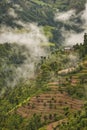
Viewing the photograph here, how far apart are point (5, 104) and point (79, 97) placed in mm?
40034

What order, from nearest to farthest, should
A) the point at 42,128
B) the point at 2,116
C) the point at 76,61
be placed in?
1. the point at 42,128
2. the point at 2,116
3. the point at 76,61

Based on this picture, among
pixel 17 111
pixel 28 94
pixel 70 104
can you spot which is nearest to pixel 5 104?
pixel 28 94

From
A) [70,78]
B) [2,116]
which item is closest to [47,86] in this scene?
[70,78]

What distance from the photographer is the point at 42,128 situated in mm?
141875

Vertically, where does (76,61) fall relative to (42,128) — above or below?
above

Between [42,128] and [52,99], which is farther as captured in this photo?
[52,99]

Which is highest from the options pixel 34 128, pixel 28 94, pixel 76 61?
pixel 76 61

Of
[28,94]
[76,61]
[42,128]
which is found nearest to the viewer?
[42,128]

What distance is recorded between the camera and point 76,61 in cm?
18775

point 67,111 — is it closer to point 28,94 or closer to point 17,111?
point 17,111

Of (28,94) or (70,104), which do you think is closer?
(70,104)

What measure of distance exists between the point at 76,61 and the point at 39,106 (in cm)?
3928

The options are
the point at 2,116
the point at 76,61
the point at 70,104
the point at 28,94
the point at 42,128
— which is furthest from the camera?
the point at 76,61

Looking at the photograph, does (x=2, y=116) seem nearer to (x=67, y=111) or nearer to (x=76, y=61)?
(x=67, y=111)
